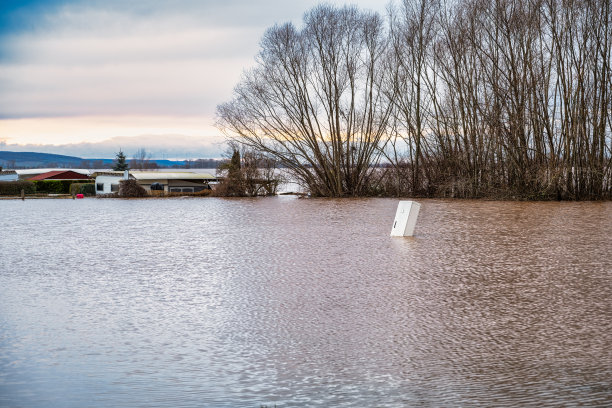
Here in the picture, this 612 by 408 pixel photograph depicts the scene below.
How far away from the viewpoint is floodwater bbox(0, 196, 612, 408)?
162 inches

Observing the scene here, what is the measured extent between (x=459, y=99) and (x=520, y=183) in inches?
156

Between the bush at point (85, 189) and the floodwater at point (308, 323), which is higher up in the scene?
the bush at point (85, 189)

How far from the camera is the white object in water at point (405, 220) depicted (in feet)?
43.3

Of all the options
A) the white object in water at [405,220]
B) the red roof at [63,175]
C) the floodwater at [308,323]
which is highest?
the red roof at [63,175]

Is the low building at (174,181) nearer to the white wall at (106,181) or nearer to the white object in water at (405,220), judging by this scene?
the white wall at (106,181)

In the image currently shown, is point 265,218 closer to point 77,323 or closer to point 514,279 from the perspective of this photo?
point 514,279

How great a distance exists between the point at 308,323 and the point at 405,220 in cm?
759

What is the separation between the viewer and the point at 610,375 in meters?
4.36

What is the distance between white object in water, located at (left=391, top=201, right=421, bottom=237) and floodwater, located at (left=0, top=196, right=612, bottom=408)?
91 centimetres

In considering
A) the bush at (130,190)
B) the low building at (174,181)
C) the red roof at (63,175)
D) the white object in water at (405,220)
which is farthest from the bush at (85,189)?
the white object in water at (405,220)

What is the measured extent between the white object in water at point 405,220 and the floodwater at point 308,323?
0.91 metres

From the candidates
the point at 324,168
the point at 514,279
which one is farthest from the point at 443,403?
the point at 324,168

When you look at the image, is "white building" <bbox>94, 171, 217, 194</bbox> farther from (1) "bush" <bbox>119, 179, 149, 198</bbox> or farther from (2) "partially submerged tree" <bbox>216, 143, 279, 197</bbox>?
(2) "partially submerged tree" <bbox>216, 143, 279, 197</bbox>

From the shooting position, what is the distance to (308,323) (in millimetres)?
5871
